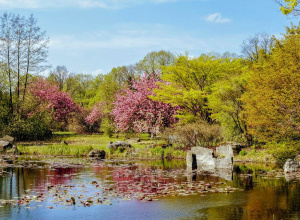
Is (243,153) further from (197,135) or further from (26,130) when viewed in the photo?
(26,130)

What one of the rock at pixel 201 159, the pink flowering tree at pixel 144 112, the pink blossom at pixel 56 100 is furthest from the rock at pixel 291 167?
the pink blossom at pixel 56 100

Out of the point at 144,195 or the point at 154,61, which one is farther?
the point at 154,61

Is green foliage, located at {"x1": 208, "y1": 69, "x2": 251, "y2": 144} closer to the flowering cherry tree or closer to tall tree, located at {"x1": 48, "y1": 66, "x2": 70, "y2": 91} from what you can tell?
the flowering cherry tree

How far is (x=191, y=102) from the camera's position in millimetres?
27953

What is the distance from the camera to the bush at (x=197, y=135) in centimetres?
2202

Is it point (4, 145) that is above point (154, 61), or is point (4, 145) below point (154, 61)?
below

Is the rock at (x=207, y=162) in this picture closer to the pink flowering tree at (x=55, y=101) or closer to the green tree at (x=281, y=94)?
the green tree at (x=281, y=94)

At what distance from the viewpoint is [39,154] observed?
23.0 meters

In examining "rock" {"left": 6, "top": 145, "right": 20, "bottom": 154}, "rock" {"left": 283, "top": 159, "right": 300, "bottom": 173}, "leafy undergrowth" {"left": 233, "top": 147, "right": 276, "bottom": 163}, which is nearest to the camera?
"rock" {"left": 283, "top": 159, "right": 300, "bottom": 173}

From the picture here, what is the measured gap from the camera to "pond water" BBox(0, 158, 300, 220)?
7.72m

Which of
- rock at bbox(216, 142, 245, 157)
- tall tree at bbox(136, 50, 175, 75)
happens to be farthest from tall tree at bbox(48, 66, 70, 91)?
rock at bbox(216, 142, 245, 157)

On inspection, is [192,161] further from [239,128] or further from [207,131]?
[239,128]

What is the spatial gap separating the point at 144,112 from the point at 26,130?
11122mm

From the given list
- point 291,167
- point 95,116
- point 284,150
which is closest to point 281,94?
point 284,150
